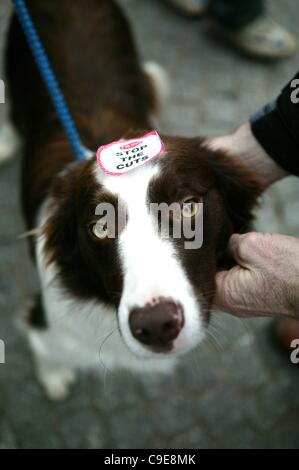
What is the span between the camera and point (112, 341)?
9.07 feet

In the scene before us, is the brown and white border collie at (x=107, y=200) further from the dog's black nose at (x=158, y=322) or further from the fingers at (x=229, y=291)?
the fingers at (x=229, y=291)

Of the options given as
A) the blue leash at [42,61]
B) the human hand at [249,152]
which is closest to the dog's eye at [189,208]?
the human hand at [249,152]

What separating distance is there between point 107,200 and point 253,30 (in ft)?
13.1

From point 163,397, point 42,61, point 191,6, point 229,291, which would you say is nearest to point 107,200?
point 229,291

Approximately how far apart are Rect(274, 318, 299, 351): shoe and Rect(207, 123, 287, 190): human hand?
1.34 metres

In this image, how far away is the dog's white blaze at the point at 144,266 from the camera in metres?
1.75

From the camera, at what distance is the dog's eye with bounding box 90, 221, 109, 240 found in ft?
6.65

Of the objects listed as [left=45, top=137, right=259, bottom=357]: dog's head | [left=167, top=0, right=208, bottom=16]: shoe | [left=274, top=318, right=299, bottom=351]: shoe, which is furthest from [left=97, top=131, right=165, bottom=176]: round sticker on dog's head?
[left=167, top=0, right=208, bottom=16]: shoe

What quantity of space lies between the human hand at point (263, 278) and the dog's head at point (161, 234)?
0.11 metres

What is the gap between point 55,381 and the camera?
3.34 meters

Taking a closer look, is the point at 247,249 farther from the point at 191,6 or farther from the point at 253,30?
the point at 191,6

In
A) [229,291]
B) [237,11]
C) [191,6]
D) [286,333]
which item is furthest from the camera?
[191,6]

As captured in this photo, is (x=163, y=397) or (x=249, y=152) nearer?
(x=249, y=152)
